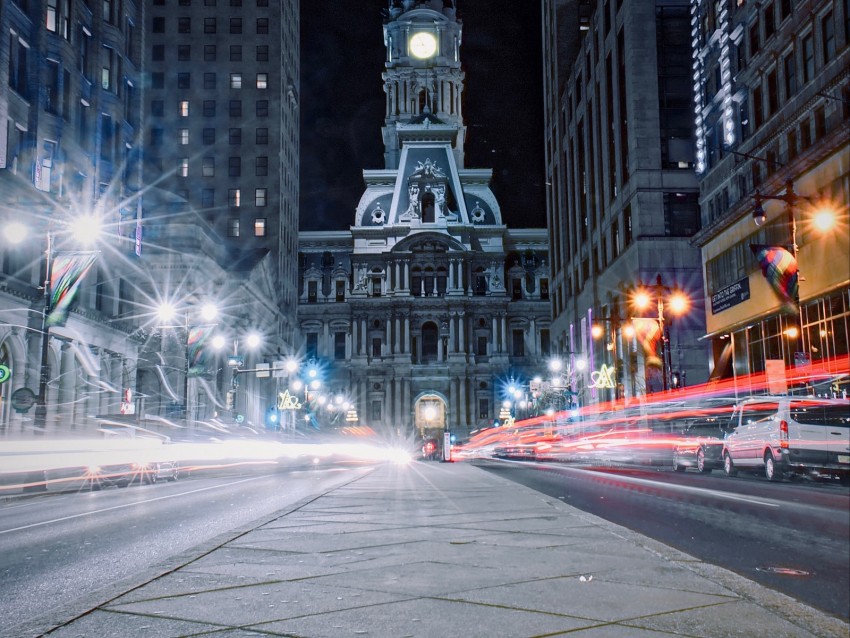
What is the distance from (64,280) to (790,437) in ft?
72.1

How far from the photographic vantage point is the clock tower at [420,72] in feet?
395

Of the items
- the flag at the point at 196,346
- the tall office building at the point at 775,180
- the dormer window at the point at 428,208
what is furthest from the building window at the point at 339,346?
the flag at the point at 196,346

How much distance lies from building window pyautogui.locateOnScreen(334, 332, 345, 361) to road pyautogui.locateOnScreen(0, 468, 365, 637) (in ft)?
280

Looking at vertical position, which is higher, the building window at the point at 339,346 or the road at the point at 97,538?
the building window at the point at 339,346

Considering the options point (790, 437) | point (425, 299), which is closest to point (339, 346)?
point (425, 299)

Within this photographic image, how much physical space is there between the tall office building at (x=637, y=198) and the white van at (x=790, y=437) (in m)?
14.2

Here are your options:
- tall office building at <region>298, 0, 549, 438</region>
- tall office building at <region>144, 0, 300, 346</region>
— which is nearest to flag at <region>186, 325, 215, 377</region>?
tall office building at <region>144, 0, 300, 346</region>

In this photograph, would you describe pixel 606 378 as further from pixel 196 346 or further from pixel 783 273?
pixel 783 273

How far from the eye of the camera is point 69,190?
41812 millimetres

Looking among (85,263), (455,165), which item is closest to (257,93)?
(455,165)

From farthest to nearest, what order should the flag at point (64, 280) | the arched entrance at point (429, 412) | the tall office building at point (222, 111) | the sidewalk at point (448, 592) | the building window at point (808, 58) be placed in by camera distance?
the arched entrance at point (429, 412), the tall office building at point (222, 111), the building window at point (808, 58), the flag at point (64, 280), the sidewalk at point (448, 592)

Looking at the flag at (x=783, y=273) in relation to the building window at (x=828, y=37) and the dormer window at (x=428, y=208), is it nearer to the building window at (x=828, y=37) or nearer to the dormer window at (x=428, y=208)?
the building window at (x=828, y=37)

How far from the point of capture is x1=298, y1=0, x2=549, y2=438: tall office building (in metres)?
105

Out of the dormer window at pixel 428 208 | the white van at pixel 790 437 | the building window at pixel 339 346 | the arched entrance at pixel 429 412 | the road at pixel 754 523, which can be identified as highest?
the dormer window at pixel 428 208
